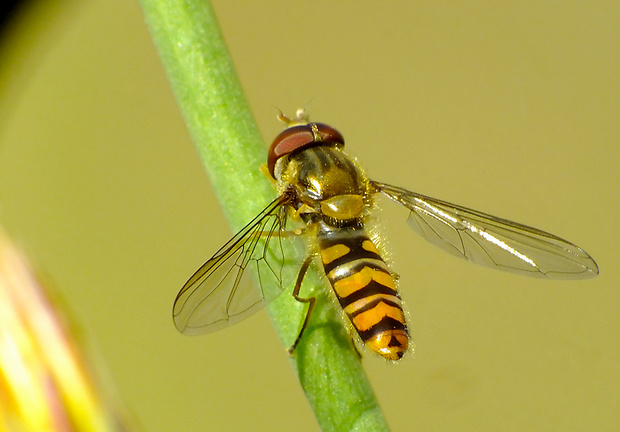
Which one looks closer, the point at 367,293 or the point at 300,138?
the point at 367,293

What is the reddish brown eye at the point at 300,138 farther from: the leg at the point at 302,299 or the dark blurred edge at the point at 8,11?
the dark blurred edge at the point at 8,11

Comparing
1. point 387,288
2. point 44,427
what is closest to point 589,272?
point 387,288

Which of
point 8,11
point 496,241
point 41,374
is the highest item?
point 8,11

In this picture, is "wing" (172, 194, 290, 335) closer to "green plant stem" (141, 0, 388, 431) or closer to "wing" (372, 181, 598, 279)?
"green plant stem" (141, 0, 388, 431)

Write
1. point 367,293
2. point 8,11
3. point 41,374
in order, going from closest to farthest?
point 41,374
point 367,293
point 8,11

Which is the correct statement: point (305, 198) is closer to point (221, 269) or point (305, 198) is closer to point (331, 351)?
point (221, 269)

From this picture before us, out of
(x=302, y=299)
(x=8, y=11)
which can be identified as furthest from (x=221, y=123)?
(x=8, y=11)

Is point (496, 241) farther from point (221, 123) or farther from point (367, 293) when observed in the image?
point (221, 123)
